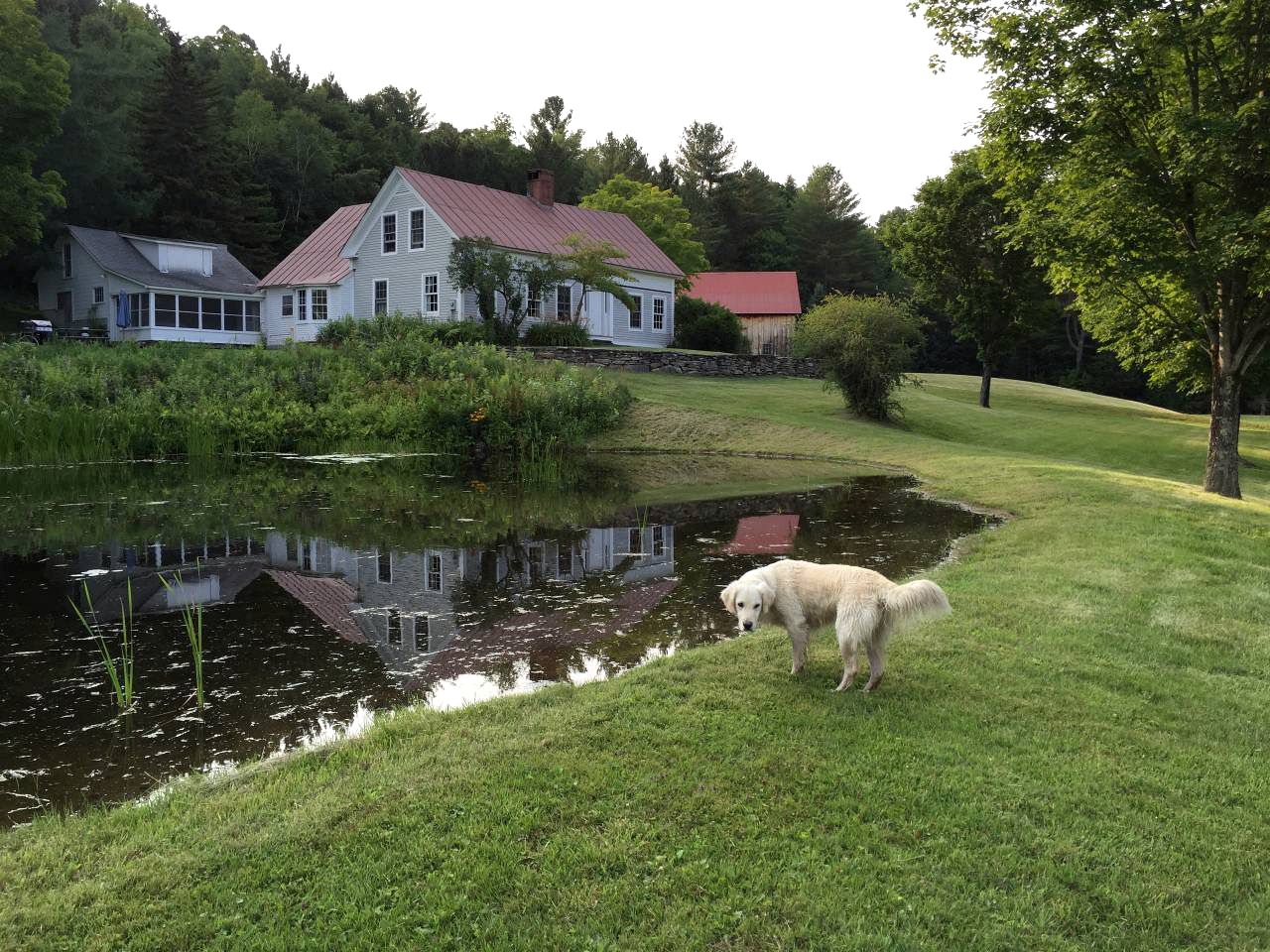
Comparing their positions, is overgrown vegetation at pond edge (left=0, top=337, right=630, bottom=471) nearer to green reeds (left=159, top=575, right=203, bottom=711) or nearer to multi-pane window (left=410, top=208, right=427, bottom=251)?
multi-pane window (left=410, top=208, right=427, bottom=251)

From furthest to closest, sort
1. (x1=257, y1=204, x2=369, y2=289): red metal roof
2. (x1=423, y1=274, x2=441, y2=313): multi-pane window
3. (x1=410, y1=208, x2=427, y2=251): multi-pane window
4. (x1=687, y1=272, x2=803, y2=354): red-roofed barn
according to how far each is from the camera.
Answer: (x1=687, y1=272, x2=803, y2=354): red-roofed barn
(x1=257, y1=204, x2=369, y2=289): red metal roof
(x1=410, y1=208, x2=427, y2=251): multi-pane window
(x1=423, y1=274, x2=441, y2=313): multi-pane window

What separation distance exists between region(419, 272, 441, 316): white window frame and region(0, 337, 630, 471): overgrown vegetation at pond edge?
790 centimetres

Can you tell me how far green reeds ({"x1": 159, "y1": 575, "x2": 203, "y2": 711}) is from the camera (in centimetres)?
609

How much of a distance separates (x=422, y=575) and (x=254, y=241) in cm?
4948

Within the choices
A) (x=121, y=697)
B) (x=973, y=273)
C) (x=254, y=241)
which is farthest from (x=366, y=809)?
(x=254, y=241)

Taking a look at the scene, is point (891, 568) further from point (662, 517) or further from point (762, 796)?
point (762, 796)

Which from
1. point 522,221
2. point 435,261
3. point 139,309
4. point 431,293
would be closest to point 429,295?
point 431,293

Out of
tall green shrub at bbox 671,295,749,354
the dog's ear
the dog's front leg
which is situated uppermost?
tall green shrub at bbox 671,295,749,354

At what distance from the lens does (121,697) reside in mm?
5977

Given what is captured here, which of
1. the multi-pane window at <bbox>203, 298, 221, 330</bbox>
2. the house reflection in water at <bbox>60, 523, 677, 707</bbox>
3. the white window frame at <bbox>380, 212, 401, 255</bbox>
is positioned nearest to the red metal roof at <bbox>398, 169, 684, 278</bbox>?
the white window frame at <bbox>380, 212, 401, 255</bbox>

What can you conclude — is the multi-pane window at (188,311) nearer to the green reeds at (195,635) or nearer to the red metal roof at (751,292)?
the red metal roof at (751,292)

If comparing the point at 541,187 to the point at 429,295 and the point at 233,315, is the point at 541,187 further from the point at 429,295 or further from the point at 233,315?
the point at 233,315

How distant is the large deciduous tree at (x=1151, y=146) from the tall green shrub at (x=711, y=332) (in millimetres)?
27052

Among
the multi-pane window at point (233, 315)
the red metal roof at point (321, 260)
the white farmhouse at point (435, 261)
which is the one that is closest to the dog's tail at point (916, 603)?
the white farmhouse at point (435, 261)
